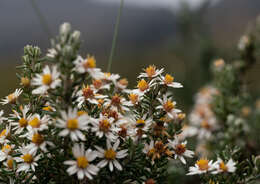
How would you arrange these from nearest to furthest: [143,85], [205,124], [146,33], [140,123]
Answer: [140,123] < [143,85] < [205,124] < [146,33]

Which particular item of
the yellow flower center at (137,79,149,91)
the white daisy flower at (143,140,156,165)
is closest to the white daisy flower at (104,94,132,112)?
the yellow flower center at (137,79,149,91)

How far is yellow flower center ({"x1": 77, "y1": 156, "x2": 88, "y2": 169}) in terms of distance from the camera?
102 cm

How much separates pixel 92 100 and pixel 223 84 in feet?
6.55

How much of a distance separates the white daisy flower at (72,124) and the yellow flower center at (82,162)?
0.26 ft

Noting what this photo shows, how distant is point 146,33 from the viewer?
6075 cm

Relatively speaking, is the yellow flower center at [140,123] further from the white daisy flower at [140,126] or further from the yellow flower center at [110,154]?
the yellow flower center at [110,154]

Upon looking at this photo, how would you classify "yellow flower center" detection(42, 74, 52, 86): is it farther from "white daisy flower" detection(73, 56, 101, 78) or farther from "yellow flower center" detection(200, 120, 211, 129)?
"yellow flower center" detection(200, 120, 211, 129)

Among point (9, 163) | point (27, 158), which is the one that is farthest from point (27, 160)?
point (9, 163)

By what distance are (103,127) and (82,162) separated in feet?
0.57

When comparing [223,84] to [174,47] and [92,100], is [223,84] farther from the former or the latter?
[174,47]

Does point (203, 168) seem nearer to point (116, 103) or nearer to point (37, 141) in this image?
point (116, 103)

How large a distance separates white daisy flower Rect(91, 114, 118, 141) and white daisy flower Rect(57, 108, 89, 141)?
0.30 ft

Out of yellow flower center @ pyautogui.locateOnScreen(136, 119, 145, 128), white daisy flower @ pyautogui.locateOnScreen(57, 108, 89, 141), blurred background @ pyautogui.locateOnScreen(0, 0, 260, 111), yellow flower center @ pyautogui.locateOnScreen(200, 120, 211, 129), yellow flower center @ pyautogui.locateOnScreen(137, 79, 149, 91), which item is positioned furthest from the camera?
blurred background @ pyautogui.locateOnScreen(0, 0, 260, 111)

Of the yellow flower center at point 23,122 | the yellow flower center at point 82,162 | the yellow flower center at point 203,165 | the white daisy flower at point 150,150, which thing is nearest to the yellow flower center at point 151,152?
the white daisy flower at point 150,150
